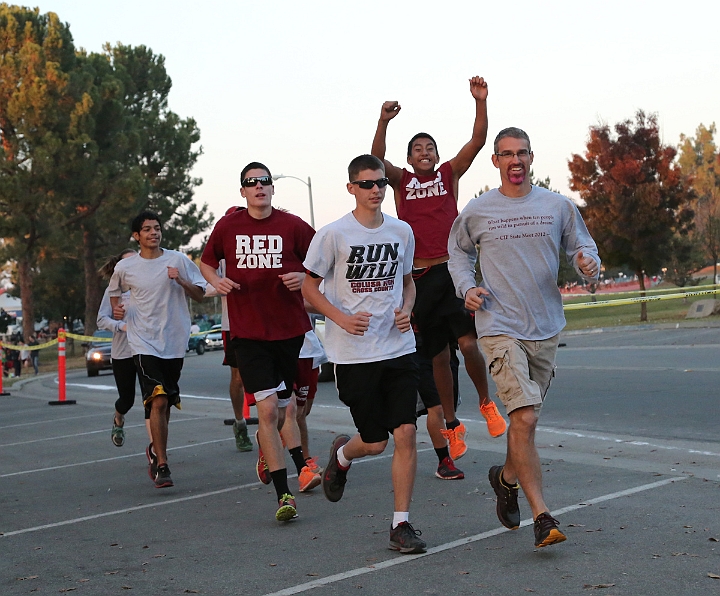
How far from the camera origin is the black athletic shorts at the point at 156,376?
8828mm

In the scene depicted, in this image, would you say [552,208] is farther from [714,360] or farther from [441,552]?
[714,360]

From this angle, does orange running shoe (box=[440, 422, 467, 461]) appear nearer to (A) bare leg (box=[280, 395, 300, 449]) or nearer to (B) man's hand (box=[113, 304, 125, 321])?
(A) bare leg (box=[280, 395, 300, 449])

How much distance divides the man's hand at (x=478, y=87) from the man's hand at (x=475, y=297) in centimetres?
207

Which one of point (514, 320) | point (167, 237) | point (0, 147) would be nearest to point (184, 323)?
point (514, 320)

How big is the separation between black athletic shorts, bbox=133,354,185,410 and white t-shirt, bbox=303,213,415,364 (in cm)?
318

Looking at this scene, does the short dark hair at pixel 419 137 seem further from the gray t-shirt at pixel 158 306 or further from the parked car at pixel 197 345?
the parked car at pixel 197 345

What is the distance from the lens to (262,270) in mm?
7090

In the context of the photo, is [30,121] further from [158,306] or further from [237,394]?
[158,306]

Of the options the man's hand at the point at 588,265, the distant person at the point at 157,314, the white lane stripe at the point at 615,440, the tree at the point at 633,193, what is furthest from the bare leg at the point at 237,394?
the tree at the point at 633,193

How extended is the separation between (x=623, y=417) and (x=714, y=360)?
6262 mm

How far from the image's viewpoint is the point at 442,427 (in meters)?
7.88

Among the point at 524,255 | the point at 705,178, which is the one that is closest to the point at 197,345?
the point at 524,255

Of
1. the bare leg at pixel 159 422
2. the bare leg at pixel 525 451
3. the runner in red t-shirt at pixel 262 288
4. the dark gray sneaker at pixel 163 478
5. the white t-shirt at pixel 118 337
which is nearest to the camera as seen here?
the bare leg at pixel 525 451

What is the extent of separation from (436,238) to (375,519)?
2195 mm
